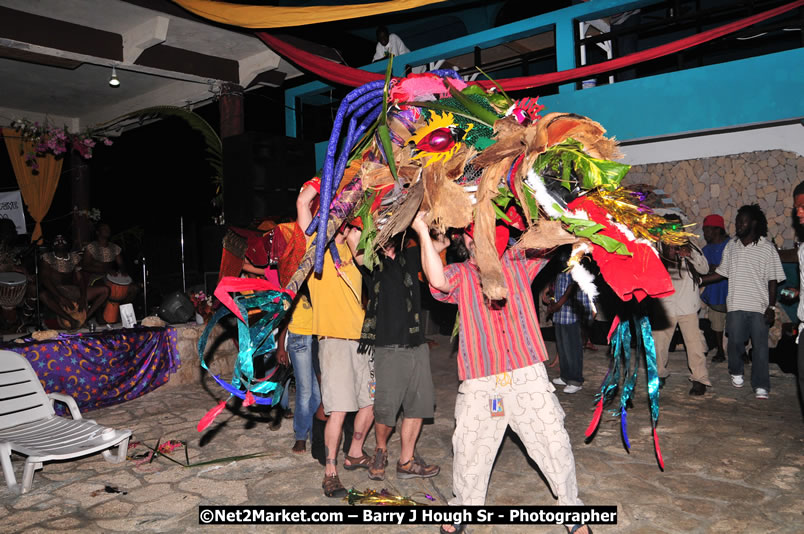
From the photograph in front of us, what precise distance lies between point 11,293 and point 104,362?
128 inches

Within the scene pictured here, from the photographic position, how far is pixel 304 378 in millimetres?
4223

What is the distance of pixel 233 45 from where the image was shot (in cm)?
856

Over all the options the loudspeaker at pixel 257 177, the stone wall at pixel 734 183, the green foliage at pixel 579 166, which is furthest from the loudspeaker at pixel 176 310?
the stone wall at pixel 734 183

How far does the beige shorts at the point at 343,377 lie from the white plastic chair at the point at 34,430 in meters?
1.85

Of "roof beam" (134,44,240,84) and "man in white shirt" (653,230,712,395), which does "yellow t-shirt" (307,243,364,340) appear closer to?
"man in white shirt" (653,230,712,395)

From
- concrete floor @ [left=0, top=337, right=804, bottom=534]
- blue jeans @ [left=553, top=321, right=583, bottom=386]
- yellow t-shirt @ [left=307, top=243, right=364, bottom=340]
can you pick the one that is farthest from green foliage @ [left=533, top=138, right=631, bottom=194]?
blue jeans @ [left=553, top=321, right=583, bottom=386]

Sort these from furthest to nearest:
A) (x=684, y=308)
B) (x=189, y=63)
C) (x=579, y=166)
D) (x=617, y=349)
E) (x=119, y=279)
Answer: (x=189, y=63) < (x=119, y=279) < (x=684, y=308) < (x=617, y=349) < (x=579, y=166)

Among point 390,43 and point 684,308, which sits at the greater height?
point 390,43

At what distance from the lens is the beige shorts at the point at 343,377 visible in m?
3.72

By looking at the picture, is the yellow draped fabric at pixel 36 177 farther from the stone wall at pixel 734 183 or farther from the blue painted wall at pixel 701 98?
the stone wall at pixel 734 183

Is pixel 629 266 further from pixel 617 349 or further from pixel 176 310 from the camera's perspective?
pixel 176 310

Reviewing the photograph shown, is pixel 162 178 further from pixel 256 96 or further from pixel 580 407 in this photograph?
pixel 580 407

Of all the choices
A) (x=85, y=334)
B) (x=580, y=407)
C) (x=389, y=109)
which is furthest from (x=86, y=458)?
(x=580, y=407)

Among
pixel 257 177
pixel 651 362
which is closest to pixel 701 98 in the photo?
pixel 651 362
